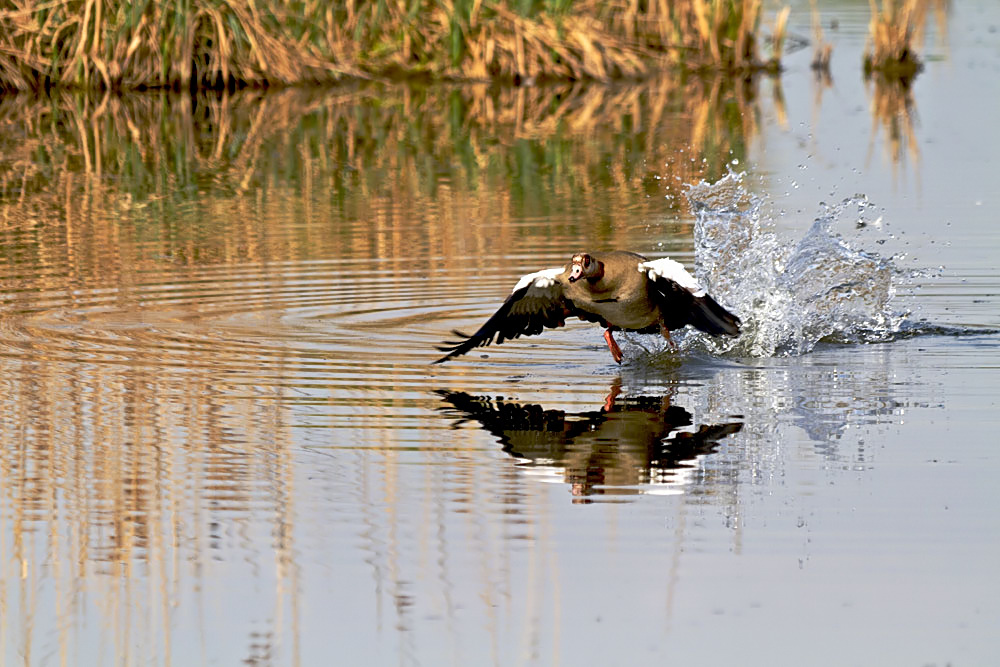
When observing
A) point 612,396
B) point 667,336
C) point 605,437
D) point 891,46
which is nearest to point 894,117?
point 891,46

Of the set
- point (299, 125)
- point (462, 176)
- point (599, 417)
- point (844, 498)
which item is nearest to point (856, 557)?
point (844, 498)

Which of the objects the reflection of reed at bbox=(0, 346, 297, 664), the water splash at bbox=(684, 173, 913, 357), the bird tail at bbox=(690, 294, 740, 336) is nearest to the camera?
the reflection of reed at bbox=(0, 346, 297, 664)

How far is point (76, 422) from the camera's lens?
7609mm

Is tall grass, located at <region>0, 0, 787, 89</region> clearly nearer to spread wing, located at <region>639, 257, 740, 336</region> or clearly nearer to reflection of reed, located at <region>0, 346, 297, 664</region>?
spread wing, located at <region>639, 257, 740, 336</region>

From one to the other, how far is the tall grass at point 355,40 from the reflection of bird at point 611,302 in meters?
14.3

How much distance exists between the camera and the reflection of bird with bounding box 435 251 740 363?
8.55 meters

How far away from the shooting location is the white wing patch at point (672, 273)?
8.54 metres

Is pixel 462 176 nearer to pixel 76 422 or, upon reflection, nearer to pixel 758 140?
pixel 758 140

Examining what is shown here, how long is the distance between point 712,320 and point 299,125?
13.0 metres

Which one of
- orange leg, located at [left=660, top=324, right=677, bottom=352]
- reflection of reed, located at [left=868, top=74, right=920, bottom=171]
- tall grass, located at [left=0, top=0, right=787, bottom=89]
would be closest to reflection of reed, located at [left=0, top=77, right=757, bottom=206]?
tall grass, located at [left=0, top=0, right=787, bottom=89]

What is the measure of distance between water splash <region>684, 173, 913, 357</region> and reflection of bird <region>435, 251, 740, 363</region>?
0.57 metres

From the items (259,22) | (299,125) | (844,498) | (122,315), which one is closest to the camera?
(844,498)

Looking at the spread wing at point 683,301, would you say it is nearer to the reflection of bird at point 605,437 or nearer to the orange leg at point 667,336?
the orange leg at point 667,336

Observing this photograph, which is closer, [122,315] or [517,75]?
[122,315]
